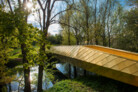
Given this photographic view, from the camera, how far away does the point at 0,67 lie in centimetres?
686

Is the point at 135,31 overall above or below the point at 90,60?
above

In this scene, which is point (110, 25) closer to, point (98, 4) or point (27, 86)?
point (98, 4)

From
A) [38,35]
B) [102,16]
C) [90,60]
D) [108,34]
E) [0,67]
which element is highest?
[102,16]

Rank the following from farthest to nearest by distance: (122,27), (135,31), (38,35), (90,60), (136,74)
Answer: (122,27) → (135,31) → (90,60) → (136,74) → (38,35)

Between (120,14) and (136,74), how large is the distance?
17.5 meters

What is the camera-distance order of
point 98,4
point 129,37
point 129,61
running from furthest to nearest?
point 98,4 → point 129,37 → point 129,61

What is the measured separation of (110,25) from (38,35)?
58.7 feet

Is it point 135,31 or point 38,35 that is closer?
point 38,35

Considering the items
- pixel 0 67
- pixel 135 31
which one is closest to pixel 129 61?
pixel 0 67

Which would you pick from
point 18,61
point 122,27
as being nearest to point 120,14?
point 122,27

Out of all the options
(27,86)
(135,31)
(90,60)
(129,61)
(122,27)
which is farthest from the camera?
(122,27)

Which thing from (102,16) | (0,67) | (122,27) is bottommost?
(0,67)

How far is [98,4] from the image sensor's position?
686 inches

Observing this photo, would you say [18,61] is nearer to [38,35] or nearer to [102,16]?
[38,35]
